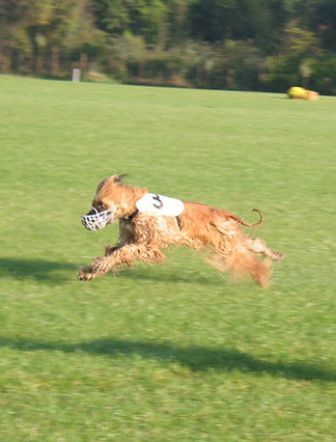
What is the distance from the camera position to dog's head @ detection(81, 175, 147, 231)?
711 cm

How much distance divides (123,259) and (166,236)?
15.0 inches

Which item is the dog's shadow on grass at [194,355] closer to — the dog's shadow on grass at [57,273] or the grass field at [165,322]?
the grass field at [165,322]

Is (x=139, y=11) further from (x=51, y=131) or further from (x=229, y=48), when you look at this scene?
(x=51, y=131)

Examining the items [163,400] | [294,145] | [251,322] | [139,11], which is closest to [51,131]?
[294,145]

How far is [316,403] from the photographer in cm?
517

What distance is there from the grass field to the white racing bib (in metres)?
0.61

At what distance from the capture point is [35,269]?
7984mm

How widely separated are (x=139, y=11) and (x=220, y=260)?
4928 centimetres

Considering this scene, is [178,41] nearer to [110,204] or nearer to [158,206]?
[158,206]

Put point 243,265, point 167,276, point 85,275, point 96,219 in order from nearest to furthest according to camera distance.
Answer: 1. point 96,219
2. point 85,275
3. point 243,265
4. point 167,276

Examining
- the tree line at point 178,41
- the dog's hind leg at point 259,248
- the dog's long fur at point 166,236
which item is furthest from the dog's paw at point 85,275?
the tree line at point 178,41

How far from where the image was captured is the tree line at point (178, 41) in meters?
47.9

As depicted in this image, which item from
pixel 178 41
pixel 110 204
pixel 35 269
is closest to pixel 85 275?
pixel 110 204

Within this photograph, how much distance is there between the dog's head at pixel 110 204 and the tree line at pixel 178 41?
38.2 m
